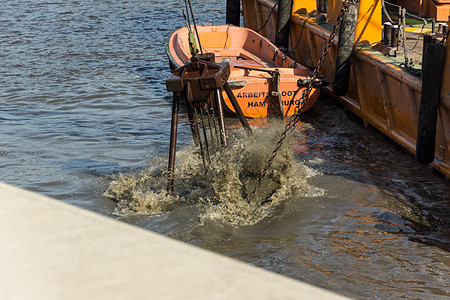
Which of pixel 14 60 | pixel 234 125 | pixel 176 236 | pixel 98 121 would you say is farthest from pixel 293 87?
pixel 14 60

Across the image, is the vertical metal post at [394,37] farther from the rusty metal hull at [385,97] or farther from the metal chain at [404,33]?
the rusty metal hull at [385,97]

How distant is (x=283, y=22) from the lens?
43.1 feet

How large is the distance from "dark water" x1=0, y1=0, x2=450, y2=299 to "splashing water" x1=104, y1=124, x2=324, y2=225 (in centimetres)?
9

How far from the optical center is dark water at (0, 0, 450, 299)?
4.96m

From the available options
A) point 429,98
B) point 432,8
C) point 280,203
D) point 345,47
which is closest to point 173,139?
point 280,203

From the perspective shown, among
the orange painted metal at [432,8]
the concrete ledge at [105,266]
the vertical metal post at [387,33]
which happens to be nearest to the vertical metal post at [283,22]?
the orange painted metal at [432,8]

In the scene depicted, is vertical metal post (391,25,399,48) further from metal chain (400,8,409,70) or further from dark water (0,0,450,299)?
dark water (0,0,450,299)

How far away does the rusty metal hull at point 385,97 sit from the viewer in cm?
704

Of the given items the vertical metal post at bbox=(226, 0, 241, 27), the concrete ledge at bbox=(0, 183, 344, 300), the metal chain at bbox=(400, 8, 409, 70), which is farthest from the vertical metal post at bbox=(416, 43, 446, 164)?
the vertical metal post at bbox=(226, 0, 241, 27)

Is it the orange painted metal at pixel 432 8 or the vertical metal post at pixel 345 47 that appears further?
the orange painted metal at pixel 432 8

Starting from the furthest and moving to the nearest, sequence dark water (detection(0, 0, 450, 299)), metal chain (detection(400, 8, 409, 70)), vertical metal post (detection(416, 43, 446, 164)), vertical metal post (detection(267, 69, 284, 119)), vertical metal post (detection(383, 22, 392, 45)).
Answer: vertical metal post (detection(267, 69, 284, 119))
vertical metal post (detection(383, 22, 392, 45))
metal chain (detection(400, 8, 409, 70))
vertical metal post (detection(416, 43, 446, 164))
dark water (detection(0, 0, 450, 299))

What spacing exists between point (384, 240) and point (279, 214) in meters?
1.17

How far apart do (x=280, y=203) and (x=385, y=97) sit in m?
3.20

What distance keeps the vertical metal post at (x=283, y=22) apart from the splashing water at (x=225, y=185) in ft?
20.5
